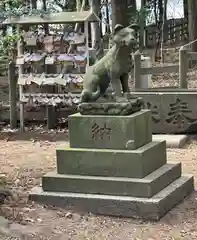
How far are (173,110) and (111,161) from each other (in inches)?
168

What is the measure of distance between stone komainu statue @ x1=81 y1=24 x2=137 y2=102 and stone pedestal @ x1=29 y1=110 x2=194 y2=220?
0.33 metres

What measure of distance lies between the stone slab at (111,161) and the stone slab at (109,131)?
8 centimetres

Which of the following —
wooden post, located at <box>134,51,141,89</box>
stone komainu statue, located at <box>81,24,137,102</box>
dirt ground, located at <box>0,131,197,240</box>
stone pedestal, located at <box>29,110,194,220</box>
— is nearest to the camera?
dirt ground, located at <box>0,131,197,240</box>

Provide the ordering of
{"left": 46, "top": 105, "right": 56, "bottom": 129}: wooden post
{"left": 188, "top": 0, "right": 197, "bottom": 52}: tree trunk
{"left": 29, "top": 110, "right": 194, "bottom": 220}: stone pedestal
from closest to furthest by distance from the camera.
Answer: {"left": 29, "top": 110, "right": 194, "bottom": 220}: stone pedestal
{"left": 46, "top": 105, "right": 56, "bottom": 129}: wooden post
{"left": 188, "top": 0, "right": 197, "bottom": 52}: tree trunk

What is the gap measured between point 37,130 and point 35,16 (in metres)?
2.22

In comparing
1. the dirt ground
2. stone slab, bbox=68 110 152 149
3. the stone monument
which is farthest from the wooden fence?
stone slab, bbox=68 110 152 149

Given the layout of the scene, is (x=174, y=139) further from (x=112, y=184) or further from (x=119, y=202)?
(x=119, y=202)

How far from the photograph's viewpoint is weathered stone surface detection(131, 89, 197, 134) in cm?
1000

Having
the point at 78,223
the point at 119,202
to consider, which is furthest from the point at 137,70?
the point at 78,223

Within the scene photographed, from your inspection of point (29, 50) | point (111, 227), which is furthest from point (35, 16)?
point (111, 227)

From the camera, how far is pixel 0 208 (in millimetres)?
5848

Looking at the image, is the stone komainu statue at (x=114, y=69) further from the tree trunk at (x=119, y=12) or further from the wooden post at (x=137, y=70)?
the tree trunk at (x=119, y=12)

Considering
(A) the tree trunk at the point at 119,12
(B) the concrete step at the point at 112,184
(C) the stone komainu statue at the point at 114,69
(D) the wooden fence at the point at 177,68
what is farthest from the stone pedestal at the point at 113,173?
(A) the tree trunk at the point at 119,12

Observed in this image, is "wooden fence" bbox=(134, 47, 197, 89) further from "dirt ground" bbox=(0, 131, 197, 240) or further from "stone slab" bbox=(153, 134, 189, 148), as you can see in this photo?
"dirt ground" bbox=(0, 131, 197, 240)
